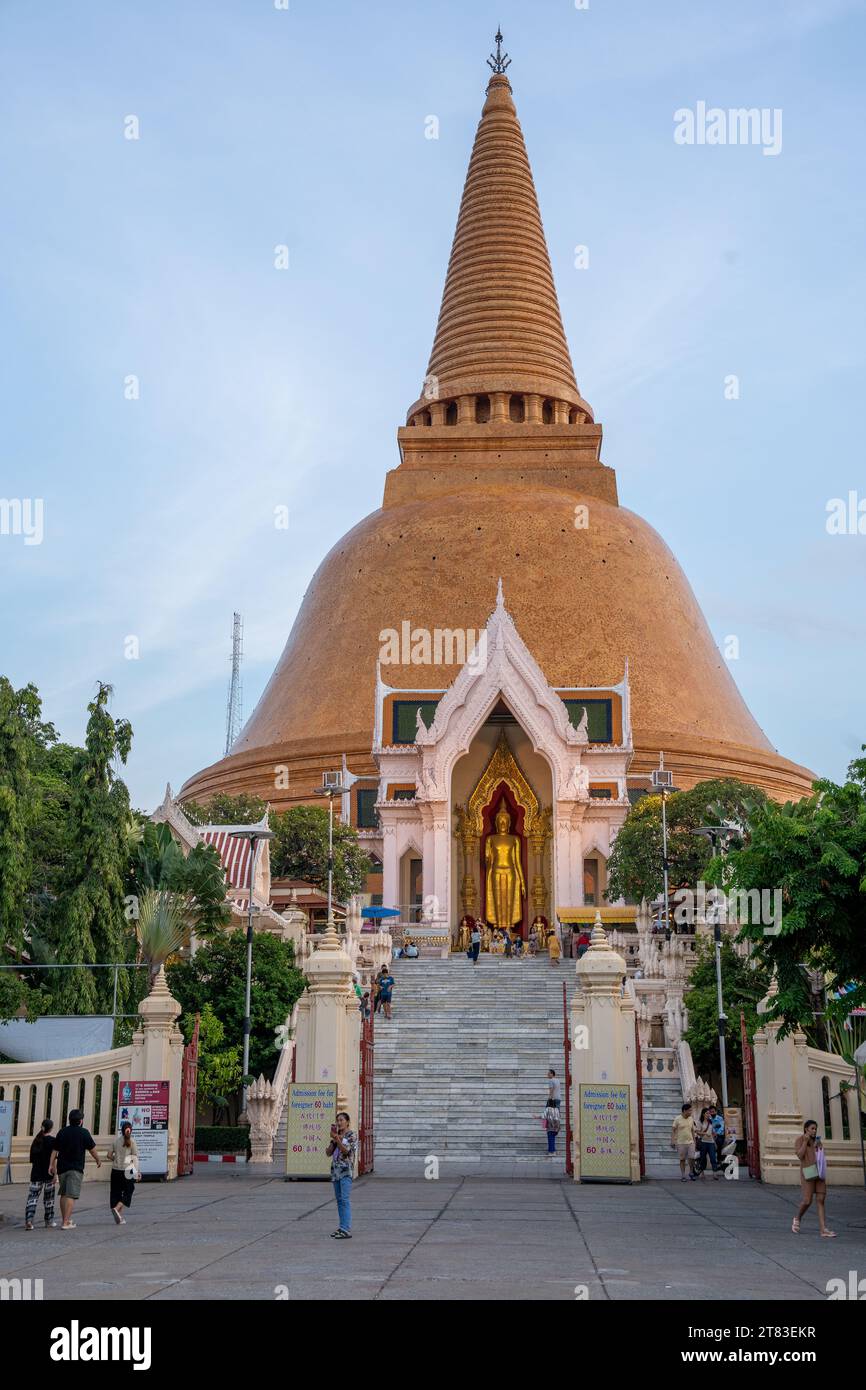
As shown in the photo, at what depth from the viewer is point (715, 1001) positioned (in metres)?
27.4

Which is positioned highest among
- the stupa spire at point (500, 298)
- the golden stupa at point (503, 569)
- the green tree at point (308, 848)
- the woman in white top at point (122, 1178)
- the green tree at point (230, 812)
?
the stupa spire at point (500, 298)

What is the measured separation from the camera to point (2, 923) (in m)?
22.7

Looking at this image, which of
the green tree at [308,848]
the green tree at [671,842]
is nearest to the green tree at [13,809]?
the green tree at [671,842]

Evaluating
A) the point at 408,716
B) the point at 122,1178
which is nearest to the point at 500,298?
the point at 408,716

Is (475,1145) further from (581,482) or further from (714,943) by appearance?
(581,482)

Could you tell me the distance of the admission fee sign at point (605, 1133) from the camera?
20.4 metres

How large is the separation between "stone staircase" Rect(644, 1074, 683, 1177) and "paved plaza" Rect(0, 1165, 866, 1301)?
8.79ft

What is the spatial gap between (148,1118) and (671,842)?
19758 millimetres

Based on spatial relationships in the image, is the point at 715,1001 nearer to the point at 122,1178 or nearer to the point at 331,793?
the point at 331,793

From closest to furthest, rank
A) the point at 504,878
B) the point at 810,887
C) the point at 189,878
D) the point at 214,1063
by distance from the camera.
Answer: the point at 810,887
the point at 214,1063
the point at 189,878
the point at 504,878

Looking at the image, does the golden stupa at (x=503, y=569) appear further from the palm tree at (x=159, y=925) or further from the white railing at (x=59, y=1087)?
the white railing at (x=59, y=1087)

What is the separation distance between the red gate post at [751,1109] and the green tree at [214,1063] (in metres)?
9.44

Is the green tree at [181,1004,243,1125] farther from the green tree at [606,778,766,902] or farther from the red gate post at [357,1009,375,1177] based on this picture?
the green tree at [606,778,766,902]

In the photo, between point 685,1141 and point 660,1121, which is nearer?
point 685,1141
